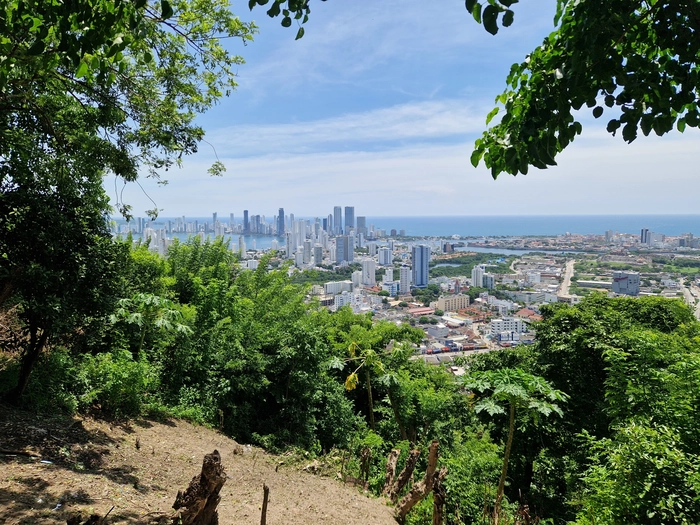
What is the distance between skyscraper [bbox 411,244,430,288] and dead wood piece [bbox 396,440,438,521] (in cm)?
4182

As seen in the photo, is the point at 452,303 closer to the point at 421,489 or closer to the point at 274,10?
the point at 421,489

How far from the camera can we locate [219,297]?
347 inches

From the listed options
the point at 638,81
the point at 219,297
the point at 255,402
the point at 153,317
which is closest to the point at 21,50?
the point at 638,81

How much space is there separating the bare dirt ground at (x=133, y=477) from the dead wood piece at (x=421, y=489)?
0.55 feet

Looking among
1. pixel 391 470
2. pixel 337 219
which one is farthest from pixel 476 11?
pixel 337 219

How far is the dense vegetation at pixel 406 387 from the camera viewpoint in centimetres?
357

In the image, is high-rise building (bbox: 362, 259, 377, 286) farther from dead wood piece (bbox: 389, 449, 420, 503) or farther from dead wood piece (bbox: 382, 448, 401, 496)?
dead wood piece (bbox: 389, 449, 420, 503)

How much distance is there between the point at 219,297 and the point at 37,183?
472 centimetres

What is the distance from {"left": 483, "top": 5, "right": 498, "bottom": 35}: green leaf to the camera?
1.31 metres

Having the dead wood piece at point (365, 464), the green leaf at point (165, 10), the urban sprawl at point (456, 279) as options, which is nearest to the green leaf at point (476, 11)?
the green leaf at point (165, 10)

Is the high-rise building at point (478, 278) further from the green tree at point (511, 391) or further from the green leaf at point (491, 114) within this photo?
the green leaf at point (491, 114)

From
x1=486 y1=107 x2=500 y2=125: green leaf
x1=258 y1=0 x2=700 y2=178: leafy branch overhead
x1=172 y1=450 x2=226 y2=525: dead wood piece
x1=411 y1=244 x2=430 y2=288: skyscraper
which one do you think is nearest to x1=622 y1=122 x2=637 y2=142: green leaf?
x1=258 y1=0 x2=700 y2=178: leafy branch overhead

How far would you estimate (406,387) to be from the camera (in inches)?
316

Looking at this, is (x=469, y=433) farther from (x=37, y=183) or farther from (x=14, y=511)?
(x=37, y=183)
